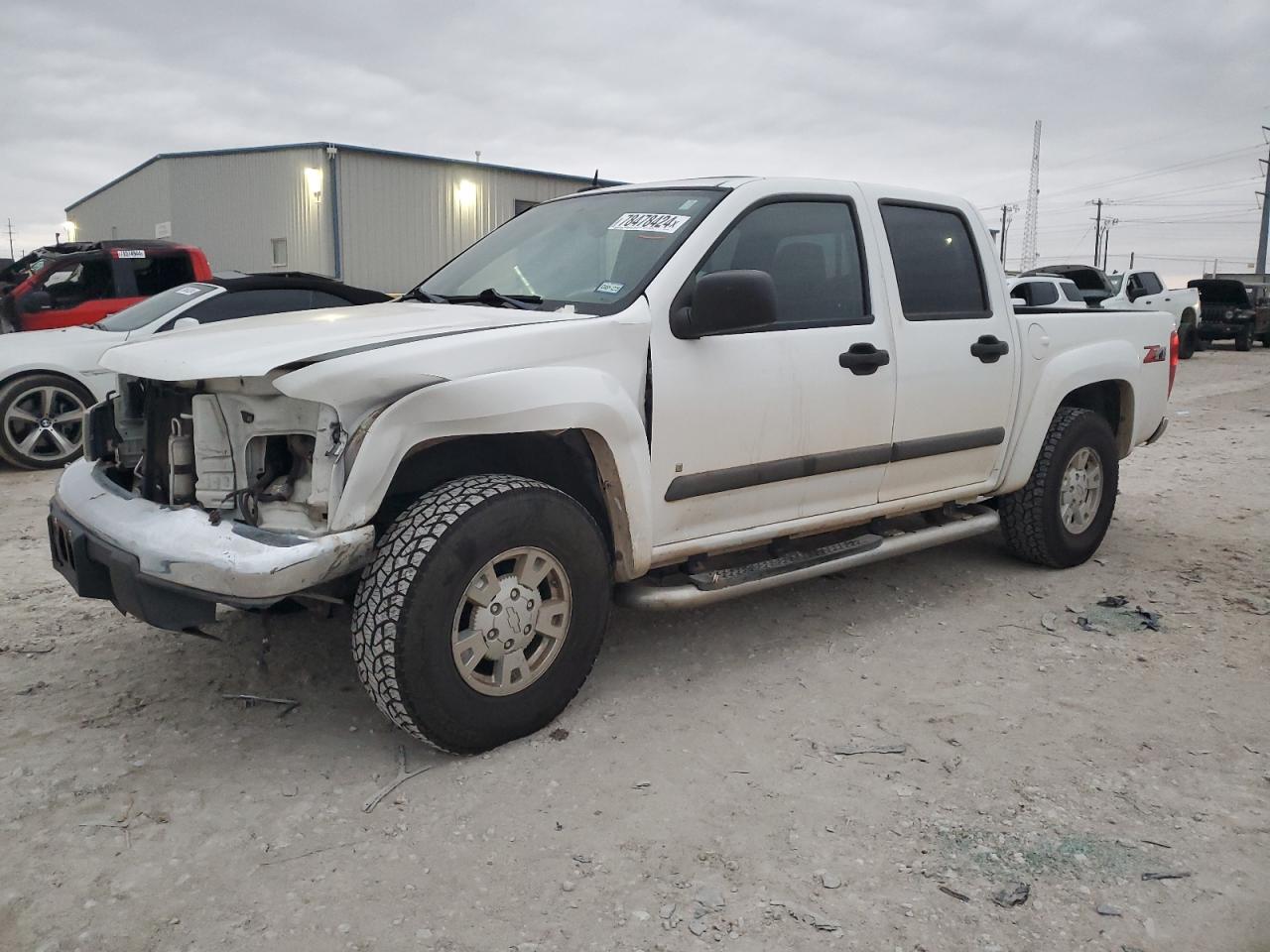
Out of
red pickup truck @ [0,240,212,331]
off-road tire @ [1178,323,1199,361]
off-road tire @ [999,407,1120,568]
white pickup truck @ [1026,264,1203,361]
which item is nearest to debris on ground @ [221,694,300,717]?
off-road tire @ [999,407,1120,568]

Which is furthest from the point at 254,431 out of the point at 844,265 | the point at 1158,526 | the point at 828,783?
the point at 1158,526

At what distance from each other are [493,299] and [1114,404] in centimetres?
356

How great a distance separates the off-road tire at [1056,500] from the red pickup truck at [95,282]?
27.2ft

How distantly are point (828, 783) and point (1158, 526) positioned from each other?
13.1 feet

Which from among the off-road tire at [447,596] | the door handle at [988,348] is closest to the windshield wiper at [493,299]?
the off-road tire at [447,596]

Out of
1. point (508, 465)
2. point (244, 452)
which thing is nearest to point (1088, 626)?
point (508, 465)

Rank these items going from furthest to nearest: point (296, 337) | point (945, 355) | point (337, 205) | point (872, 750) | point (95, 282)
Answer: point (337, 205) < point (95, 282) < point (945, 355) < point (872, 750) < point (296, 337)

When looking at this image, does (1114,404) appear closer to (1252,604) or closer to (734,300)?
(1252,604)

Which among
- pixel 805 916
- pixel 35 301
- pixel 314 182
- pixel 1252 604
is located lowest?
pixel 805 916

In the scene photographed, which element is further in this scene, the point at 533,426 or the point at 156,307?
the point at 156,307

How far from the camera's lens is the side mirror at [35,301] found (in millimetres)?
9484

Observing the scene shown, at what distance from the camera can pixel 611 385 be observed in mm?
3098

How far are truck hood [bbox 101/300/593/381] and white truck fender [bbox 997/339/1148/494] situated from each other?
2420mm

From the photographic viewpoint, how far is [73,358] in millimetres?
7531
